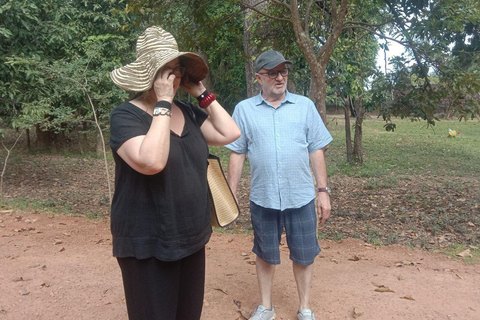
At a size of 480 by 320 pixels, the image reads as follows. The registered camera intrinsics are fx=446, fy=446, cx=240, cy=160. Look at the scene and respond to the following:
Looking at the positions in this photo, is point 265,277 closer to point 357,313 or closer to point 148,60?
point 357,313

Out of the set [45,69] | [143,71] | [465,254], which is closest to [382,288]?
[465,254]

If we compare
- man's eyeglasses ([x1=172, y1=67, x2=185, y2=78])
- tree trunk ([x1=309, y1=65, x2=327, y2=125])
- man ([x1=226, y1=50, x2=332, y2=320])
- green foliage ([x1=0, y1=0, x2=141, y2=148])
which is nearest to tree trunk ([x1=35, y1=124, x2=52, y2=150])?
green foliage ([x1=0, y1=0, x2=141, y2=148])

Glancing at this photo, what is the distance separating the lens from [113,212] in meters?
2.10

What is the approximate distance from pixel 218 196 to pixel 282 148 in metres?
0.72

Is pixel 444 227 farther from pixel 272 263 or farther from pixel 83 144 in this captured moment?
pixel 83 144

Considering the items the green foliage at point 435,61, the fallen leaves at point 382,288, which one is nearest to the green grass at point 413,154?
the green foliage at point 435,61

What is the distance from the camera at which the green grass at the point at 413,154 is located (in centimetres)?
1072

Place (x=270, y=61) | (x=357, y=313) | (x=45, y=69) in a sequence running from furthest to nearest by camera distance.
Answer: (x=45, y=69) < (x=357, y=313) < (x=270, y=61)

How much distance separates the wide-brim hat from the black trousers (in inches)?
32.5

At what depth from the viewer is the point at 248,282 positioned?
4.04 meters

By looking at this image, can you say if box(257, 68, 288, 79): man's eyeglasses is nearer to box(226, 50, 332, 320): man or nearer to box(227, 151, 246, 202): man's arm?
box(226, 50, 332, 320): man

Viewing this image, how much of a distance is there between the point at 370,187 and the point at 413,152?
5887mm

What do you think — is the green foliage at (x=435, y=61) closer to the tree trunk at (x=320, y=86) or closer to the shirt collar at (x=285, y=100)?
the tree trunk at (x=320, y=86)

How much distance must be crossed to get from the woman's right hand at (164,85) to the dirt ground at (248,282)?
2.04m
